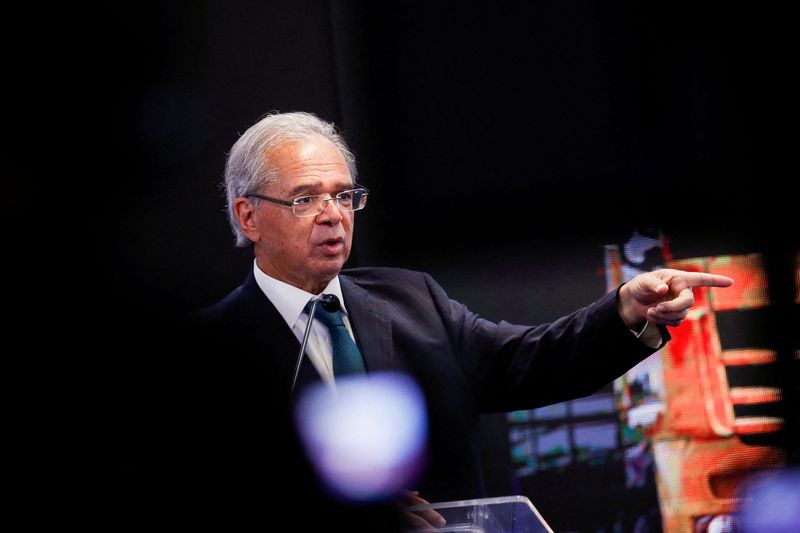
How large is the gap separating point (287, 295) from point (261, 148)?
309mm

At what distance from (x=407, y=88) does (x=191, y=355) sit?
28.9 inches

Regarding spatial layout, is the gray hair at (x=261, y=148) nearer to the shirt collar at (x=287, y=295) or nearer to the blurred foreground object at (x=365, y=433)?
the shirt collar at (x=287, y=295)

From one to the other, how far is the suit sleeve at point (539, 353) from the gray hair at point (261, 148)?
0.40 meters

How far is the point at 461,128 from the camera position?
146 cm

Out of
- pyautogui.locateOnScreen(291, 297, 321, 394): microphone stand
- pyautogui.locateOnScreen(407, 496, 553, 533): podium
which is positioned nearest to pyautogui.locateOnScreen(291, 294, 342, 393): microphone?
pyautogui.locateOnScreen(291, 297, 321, 394): microphone stand

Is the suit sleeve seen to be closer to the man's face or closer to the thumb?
the thumb

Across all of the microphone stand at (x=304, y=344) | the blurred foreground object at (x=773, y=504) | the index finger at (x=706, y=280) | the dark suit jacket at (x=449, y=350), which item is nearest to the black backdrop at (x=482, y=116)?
the dark suit jacket at (x=449, y=350)

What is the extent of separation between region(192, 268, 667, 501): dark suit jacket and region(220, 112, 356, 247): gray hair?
19 centimetres

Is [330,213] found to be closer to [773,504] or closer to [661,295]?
[661,295]

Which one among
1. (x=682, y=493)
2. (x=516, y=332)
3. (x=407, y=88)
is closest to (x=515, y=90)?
(x=407, y=88)

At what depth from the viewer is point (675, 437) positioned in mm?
1512

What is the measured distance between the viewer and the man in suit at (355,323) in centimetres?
127

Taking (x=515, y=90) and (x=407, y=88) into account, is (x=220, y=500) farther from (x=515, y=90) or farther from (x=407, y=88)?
(x=515, y=90)

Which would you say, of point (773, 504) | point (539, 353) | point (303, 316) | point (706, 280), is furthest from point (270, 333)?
point (773, 504)
